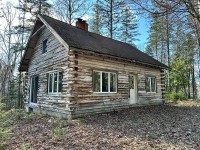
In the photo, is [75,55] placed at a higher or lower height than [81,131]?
higher

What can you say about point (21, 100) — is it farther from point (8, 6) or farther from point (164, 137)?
point (164, 137)

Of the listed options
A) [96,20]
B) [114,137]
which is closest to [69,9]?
[96,20]

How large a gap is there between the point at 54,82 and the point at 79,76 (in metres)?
2.43

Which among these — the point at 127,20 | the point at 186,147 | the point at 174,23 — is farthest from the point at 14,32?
the point at 186,147

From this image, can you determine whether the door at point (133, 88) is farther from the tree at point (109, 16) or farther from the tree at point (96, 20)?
the tree at point (96, 20)

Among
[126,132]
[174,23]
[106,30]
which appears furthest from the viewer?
[106,30]

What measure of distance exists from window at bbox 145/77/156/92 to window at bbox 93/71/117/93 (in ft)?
13.5

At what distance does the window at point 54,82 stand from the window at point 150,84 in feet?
24.0

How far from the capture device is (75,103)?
960cm

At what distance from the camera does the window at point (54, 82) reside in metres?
10.9

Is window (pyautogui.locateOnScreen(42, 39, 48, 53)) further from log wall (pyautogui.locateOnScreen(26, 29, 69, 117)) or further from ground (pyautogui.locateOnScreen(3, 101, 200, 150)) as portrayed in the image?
ground (pyautogui.locateOnScreen(3, 101, 200, 150))

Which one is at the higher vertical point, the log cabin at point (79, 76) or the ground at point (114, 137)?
the log cabin at point (79, 76)

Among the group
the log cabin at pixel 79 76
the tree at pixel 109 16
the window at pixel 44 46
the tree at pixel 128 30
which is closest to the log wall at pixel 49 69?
the log cabin at pixel 79 76

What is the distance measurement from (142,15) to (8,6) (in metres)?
24.3
